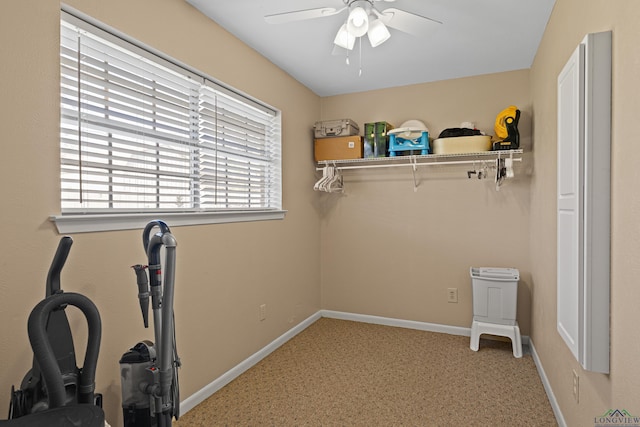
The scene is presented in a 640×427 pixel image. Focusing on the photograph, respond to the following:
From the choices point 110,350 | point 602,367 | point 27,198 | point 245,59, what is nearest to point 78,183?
point 27,198

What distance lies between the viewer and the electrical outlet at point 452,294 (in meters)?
3.66

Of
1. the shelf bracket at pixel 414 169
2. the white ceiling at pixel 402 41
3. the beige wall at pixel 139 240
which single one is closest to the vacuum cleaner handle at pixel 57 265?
the beige wall at pixel 139 240

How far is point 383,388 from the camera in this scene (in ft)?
8.44

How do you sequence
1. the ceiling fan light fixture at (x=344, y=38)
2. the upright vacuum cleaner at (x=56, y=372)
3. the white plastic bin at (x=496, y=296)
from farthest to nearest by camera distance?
the white plastic bin at (x=496, y=296) → the ceiling fan light fixture at (x=344, y=38) → the upright vacuum cleaner at (x=56, y=372)

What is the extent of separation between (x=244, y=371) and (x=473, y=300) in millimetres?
2059

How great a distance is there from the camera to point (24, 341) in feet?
4.91

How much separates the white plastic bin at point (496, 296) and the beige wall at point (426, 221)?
0.30 metres

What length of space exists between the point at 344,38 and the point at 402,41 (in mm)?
848

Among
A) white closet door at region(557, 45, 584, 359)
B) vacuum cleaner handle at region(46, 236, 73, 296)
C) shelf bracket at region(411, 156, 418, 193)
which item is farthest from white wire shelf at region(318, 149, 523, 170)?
vacuum cleaner handle at region(46, 236, 73, 296)

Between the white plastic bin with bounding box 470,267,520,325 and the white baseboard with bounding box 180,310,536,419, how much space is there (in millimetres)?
384

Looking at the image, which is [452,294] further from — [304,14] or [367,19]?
[304,14]

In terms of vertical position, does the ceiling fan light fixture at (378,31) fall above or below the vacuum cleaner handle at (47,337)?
above

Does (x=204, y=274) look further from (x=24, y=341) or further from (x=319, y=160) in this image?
(x=319, y=160)

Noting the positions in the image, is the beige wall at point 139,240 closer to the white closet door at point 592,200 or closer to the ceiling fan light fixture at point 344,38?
the ceiling fan light fixture at point 344,38
